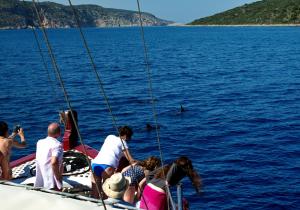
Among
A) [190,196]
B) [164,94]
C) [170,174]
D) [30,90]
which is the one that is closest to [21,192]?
[170,174]

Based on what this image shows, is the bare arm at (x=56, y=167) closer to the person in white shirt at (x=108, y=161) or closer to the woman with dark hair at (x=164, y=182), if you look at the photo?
the person in white shirt at (x=108, y=161)

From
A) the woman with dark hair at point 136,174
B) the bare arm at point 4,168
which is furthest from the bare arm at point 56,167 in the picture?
the woman with dark hair at point 136,174

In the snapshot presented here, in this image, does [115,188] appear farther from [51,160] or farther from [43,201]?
[51,160]

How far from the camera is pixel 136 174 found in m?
8.88

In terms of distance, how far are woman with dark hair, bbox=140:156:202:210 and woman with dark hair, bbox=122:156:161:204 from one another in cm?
68

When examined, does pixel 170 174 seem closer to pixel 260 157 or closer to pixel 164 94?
pixel 260 157

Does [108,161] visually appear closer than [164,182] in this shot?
No

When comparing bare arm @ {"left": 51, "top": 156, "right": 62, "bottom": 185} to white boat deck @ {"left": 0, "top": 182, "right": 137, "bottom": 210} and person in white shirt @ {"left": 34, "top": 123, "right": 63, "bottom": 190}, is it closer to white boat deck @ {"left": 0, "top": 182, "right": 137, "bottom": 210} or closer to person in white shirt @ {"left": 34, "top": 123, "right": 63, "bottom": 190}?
person in white shirt @ {"left": 34, "top": 123, "right": 63, "bottom": 190}

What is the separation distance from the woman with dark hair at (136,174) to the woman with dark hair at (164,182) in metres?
0.68

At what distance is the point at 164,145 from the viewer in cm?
2609

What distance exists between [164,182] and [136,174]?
4.00 ft

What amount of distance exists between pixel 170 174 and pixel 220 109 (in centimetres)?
2993

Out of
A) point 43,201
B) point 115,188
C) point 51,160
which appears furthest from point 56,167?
point 43,201

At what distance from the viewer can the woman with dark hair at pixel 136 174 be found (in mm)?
8633
